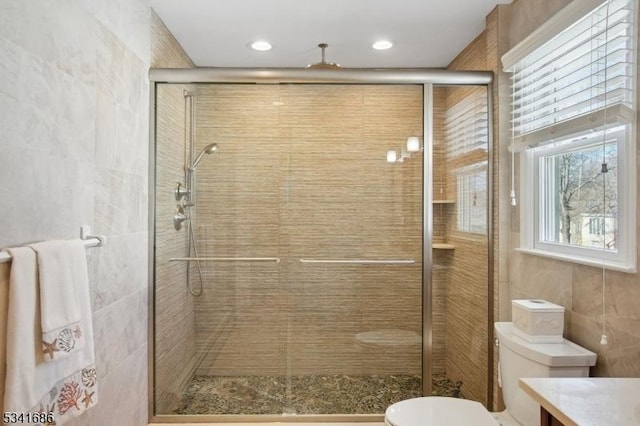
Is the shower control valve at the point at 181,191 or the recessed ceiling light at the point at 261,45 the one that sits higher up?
the recessed ceiling light at the point at 261,45

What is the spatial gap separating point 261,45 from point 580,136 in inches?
81.4

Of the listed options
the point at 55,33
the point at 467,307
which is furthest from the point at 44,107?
the point at 467,307

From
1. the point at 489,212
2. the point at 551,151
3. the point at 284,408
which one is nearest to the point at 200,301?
the point at 284,408

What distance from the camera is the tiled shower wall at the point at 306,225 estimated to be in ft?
7.98

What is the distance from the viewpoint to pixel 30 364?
119cm

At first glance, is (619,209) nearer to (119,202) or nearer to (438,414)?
(438,414)

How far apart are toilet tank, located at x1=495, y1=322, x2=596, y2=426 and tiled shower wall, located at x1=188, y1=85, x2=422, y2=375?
640 millimetres

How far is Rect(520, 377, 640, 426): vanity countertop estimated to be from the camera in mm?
1020

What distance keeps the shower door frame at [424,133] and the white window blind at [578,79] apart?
0.29m

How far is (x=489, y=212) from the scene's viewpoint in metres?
2.46

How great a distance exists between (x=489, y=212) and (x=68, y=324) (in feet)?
7.11

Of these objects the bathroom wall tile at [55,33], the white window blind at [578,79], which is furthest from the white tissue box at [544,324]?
the bathroom wall tile at [55,33]

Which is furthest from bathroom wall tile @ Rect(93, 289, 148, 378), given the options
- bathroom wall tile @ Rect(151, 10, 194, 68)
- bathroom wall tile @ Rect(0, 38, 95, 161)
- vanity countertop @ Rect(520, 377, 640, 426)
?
vanity countertop @ Rect(520, 377, 640, 426)

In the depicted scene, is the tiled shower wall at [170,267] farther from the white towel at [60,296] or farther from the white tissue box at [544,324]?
the white tissue box at [544,324]
